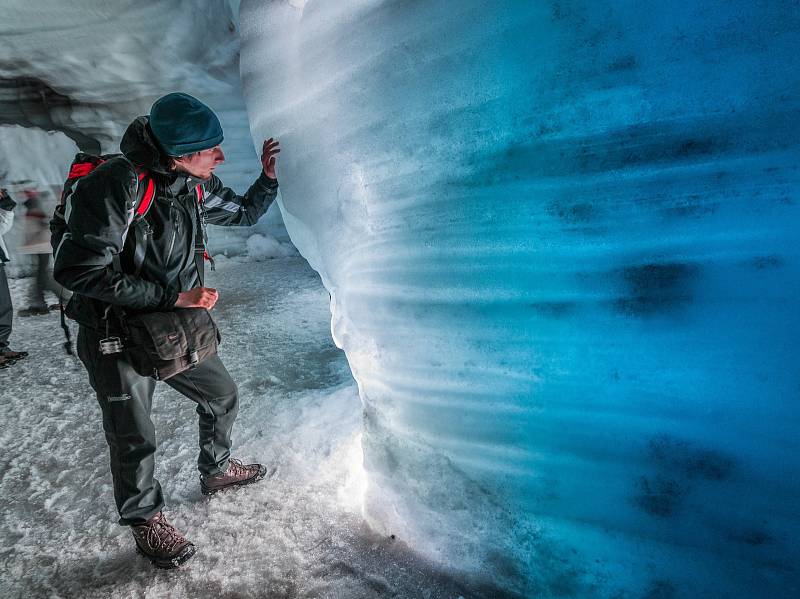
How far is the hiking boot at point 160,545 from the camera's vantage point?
65.1 inches

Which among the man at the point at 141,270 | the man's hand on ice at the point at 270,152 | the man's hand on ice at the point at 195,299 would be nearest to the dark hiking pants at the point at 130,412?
the man at the point at 141,270

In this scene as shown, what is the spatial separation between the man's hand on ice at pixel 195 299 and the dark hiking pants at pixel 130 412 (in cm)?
26

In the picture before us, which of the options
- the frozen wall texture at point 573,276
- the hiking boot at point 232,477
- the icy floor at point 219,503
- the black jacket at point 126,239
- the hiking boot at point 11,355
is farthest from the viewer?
the hiking boot at point 11,355

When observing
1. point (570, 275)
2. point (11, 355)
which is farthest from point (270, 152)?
point (11, 355)

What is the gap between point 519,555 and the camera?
4.85 feet

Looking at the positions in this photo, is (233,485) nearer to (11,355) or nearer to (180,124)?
(180,124)

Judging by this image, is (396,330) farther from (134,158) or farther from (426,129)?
(134,158)

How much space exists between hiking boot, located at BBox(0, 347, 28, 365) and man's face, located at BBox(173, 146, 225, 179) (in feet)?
10.8

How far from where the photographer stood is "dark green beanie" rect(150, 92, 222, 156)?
4.56 feet

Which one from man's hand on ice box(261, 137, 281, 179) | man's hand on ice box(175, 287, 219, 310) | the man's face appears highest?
man's hand on ice box(261, 137, 281, 179)

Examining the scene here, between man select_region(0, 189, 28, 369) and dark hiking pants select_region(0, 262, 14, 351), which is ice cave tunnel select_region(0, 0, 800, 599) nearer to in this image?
man select_region(0, 189, 28, 369)

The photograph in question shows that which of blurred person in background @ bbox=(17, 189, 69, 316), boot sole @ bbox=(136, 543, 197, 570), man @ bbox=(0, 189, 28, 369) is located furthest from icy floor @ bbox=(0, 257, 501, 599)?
blurred person in background @ bbox=(17, 189, 69, 316)

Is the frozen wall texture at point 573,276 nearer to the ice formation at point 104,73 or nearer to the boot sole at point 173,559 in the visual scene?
the boot sole at point 173,559

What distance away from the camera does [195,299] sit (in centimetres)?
153
